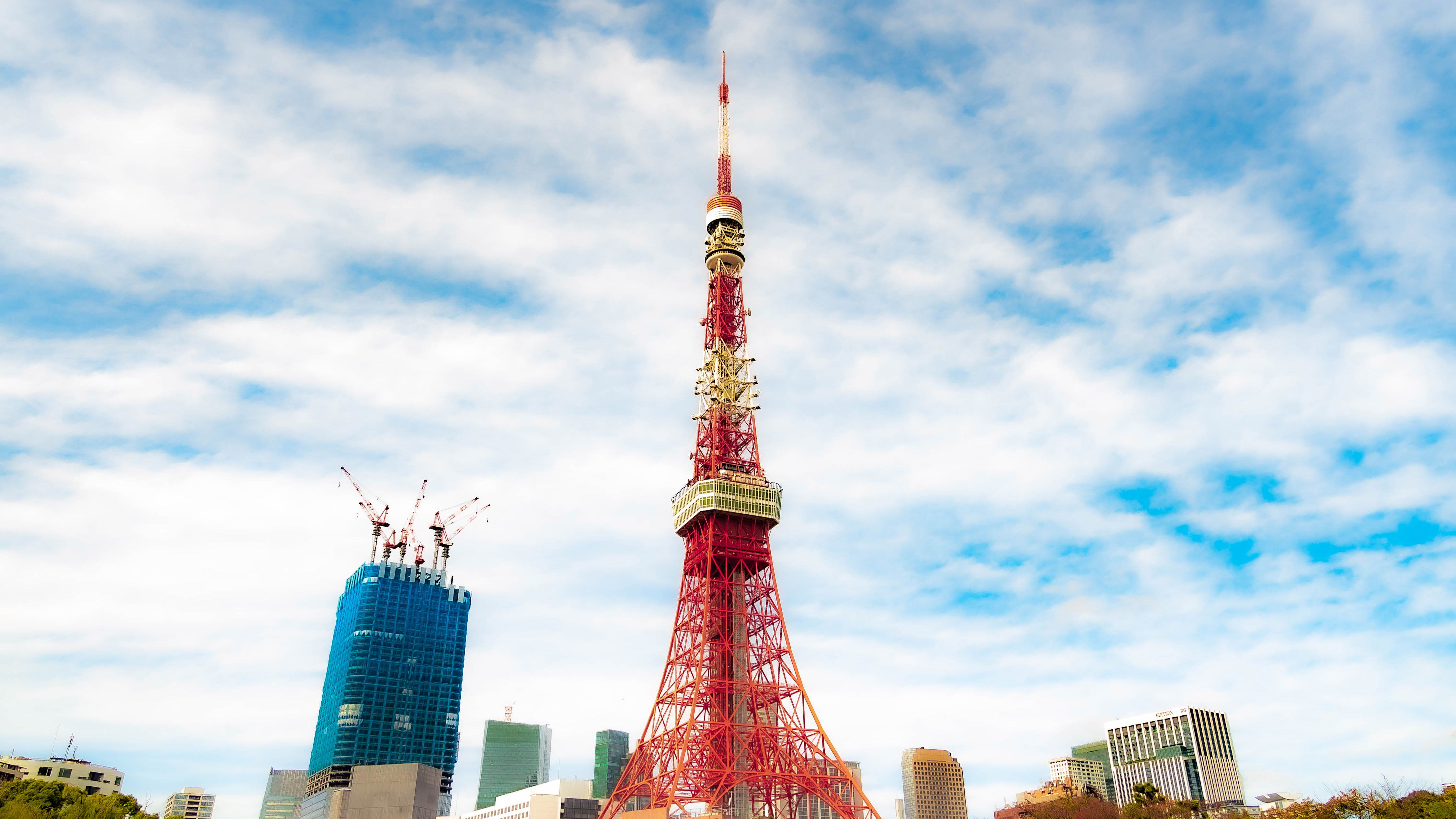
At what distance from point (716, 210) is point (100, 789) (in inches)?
5812

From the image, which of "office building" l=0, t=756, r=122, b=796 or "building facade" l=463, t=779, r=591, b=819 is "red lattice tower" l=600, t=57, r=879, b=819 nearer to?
"building facade" l=463, t=779, r=591, b=819

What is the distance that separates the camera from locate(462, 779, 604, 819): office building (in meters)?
169

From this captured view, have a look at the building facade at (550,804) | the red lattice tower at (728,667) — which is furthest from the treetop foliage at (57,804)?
the building facade at (550,804)

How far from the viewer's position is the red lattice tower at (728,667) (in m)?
97.5

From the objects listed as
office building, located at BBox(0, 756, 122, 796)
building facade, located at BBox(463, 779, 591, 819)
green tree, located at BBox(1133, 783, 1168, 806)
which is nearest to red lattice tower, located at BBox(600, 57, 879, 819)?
green tree, located at BBox(1133, 783, 1168, 806)

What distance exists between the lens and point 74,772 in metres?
170

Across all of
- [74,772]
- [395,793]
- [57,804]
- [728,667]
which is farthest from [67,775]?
[728,667]

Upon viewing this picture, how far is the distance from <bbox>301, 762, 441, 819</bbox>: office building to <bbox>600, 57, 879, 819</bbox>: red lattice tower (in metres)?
59.9

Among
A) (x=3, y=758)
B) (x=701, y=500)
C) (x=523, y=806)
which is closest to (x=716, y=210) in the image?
(x=701, y=500)

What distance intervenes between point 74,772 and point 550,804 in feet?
267

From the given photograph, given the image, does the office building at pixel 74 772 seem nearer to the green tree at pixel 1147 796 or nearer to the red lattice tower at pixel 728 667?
the red lattice tower at pixel 728 667

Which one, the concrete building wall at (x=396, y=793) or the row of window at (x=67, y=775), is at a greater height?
the row of window at (x=67, y=775)

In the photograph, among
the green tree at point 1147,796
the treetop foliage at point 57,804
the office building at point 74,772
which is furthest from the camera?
the office building at point 74,772

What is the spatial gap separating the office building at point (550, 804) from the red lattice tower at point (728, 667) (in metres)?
54.2
